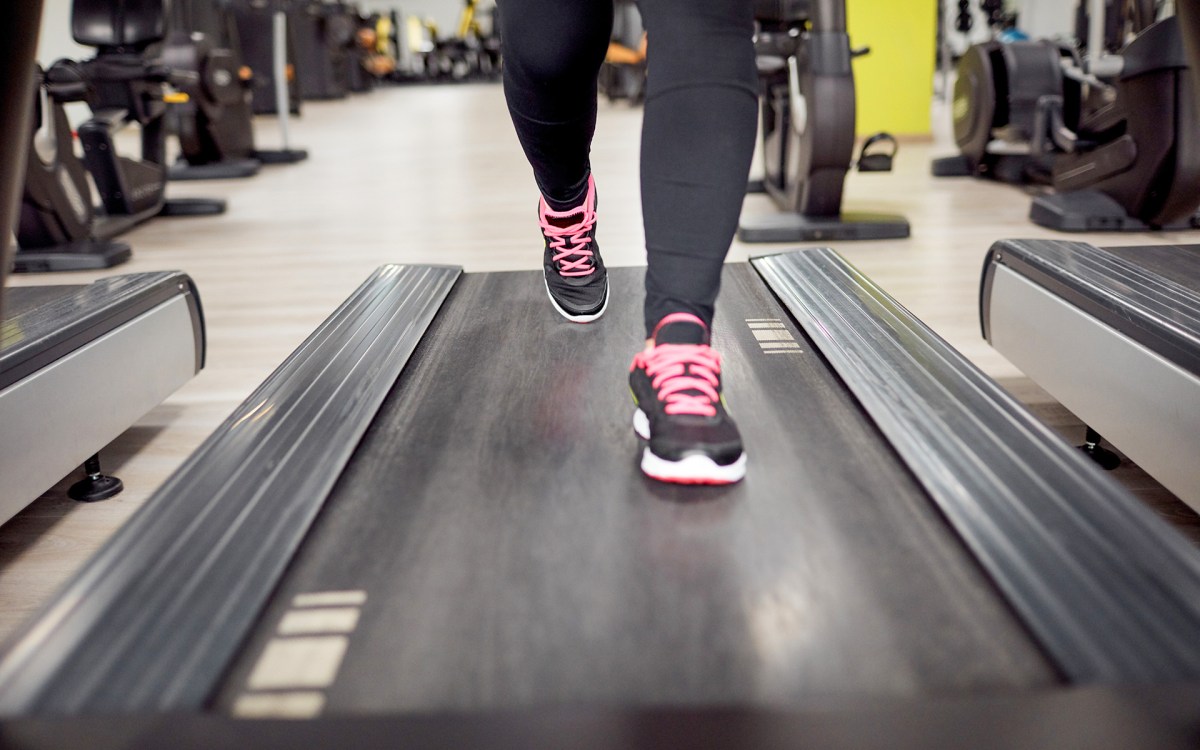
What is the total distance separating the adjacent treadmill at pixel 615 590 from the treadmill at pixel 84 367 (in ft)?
1.09

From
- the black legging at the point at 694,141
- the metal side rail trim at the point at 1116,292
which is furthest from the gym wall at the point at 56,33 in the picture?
the black legging at the point at 694,141

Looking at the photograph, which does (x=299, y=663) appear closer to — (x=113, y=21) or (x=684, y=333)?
(x=684, y=333)

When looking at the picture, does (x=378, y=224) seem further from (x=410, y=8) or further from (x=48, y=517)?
(x=410, y=8)

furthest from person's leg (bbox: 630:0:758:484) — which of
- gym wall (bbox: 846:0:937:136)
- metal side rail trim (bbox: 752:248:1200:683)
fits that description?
gym wall (bbox: 846:0:937:136)

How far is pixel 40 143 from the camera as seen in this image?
279 centimetres

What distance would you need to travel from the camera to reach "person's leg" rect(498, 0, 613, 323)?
112 centimetres

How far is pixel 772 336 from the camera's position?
1384mm

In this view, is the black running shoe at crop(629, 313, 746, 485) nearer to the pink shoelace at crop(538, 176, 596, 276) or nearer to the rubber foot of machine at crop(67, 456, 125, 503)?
the pink shoelace at crop(538, 176, 596, 276)

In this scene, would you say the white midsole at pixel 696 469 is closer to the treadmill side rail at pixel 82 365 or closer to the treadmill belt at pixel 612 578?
the treadmill belt at pixel 612 578

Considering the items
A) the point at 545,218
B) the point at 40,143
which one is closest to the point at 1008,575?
the point at 545,218

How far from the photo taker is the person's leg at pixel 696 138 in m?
0.88

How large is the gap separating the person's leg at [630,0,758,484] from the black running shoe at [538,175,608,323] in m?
0.57

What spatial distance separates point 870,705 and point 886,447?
1.44ft

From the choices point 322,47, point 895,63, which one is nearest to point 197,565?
point 895,63
